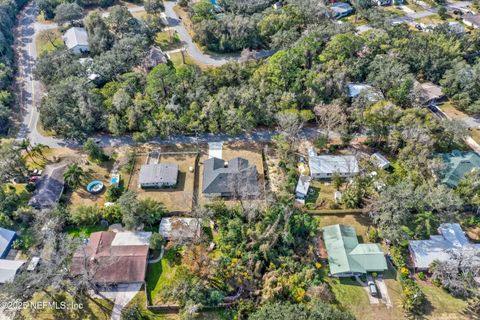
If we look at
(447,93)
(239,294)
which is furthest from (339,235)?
(447,93)

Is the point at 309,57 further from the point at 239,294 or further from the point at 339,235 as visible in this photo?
the point at 239,294

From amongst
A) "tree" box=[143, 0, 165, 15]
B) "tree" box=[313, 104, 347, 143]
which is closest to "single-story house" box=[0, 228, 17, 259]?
"tree" box=[313, 104, 347, 143]

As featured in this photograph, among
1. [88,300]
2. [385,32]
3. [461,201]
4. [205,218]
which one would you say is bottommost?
[88,300]

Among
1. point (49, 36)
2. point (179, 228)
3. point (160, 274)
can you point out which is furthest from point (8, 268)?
point (49, 36)

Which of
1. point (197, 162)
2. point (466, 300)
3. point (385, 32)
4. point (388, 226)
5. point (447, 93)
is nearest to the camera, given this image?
point (466, 300)

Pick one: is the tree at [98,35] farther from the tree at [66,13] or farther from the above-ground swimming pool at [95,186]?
the above-ground swimming pool at [95,186]

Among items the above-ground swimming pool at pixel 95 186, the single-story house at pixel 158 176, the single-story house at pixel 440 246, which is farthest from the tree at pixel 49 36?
the single-story house at pixel 440 246

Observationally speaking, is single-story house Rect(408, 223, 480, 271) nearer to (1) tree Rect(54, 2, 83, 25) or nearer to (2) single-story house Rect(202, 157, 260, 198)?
(2) single-story house Rect(202, 157, 260, 198)
